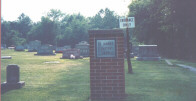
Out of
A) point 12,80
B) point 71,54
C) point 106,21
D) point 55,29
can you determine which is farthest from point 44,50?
point 106,21

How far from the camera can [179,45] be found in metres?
28.6

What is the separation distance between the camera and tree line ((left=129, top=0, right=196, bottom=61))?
20750mm

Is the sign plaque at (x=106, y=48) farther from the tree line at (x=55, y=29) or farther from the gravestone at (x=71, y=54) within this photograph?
the tree line at (x=55, y=29)

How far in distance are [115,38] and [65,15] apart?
10199cm

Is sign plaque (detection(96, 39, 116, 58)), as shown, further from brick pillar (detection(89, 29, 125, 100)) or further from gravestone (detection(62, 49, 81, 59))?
gravestone (detection(62, 49, 81, 59))

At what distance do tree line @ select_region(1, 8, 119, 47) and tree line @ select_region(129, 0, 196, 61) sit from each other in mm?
25630

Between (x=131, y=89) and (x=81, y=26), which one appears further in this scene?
(x=81, y=26)

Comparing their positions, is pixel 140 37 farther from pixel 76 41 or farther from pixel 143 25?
pixel 76 41

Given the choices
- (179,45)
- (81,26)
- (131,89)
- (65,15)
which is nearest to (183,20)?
(179,45)

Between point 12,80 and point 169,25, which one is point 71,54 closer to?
point 169,25

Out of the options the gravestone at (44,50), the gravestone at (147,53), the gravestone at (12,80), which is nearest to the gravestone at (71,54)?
the gravestone at (147,53)

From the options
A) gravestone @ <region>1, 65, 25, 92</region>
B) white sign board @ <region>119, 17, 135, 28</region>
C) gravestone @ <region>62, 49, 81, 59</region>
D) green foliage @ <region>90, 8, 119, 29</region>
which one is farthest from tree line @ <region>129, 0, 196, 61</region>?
green foliage @ <region>90, 8, 119, 29</region>

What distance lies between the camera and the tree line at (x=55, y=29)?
61925 millimetres

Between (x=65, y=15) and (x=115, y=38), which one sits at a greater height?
(x=65, y=15)
